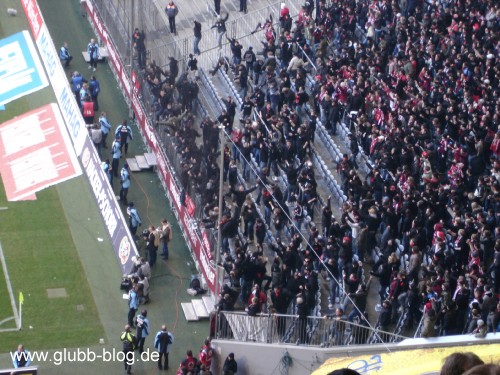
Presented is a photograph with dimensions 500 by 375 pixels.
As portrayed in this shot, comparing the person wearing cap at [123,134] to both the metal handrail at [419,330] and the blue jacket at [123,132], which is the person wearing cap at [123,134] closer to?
the blue jacket at [123,132]

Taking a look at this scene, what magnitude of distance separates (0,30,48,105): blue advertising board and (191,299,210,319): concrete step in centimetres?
1204

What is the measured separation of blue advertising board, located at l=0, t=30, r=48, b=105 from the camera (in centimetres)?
3566

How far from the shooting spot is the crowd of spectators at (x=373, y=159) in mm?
22078

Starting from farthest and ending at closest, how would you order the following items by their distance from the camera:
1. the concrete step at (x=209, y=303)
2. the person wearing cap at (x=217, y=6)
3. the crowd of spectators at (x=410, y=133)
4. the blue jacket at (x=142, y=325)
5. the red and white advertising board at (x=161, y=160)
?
1. the person wearing cap at (x=217, y=6)
2. the red and white advertising board at (x=161, y=160)
3. the concrete step at (x=209, y=303)
4. the blue jacket at (x=142, y=325)
5. the crowd of spectators at (x=410, y=133)

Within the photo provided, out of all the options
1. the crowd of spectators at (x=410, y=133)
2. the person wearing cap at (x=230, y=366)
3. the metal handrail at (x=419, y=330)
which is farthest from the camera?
the person wearing cap at (x=230, y=366)

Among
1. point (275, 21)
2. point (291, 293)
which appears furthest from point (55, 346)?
point (275, 21)

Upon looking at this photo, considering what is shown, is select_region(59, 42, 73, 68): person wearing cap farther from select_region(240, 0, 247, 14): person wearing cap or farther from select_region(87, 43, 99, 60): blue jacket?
select_region(240, 0, 247, 14): person wearing cap

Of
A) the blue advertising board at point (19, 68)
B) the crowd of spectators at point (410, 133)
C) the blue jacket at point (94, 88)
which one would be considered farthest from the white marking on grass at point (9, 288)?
the blue advertising board at point (19, 68)

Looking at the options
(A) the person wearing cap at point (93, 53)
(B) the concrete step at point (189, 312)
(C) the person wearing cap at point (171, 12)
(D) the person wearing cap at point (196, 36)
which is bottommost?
(B) the concrete step at point (189, 312)

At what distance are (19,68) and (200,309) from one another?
1433 cm

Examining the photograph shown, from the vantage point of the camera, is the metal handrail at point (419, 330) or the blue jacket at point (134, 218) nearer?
the metal handrail at point (419, 330)

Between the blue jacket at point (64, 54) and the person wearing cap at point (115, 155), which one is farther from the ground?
the blue jacket at point (64, 54)

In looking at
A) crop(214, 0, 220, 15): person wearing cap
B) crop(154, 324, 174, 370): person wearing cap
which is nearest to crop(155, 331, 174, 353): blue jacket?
crop(154, 324, 174, 370): person wearing cap

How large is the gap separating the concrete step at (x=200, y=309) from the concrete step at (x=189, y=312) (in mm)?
70
